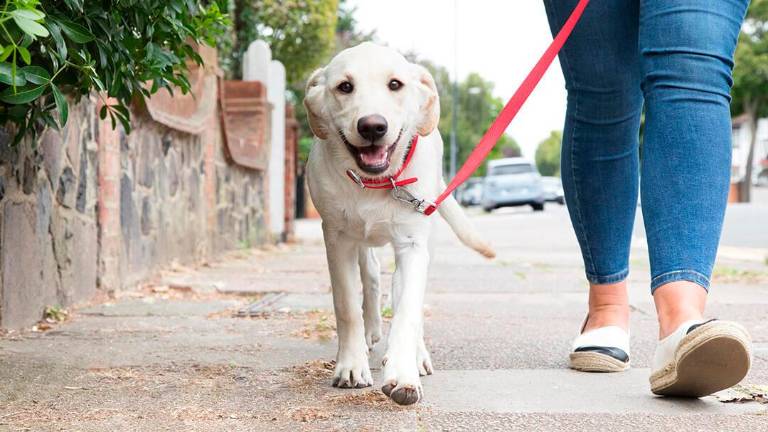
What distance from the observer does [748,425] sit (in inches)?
80.7

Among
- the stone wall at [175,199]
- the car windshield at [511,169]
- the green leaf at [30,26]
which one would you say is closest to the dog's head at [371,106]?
the green leaf at [30,26]

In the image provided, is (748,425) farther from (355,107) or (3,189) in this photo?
(3,189)

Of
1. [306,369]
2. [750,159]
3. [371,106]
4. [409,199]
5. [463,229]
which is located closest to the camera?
[371,106]

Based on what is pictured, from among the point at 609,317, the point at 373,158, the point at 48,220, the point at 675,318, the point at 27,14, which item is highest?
the point at 27,14

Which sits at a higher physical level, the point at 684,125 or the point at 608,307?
the point at 684,125

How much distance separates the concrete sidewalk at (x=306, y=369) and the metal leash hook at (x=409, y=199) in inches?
20.0

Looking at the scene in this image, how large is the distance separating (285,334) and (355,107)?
4.35ft

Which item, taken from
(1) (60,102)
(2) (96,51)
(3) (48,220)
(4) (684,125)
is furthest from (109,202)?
(4) (684,125)

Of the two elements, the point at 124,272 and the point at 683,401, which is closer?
the point at 683,401

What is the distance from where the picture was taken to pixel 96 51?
2.73 meters

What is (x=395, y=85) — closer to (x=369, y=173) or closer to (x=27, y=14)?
(x=369, y=173)

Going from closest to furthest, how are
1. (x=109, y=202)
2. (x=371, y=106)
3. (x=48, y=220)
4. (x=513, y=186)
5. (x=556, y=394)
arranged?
(x=556, y=394)
(x=371, y=106)
(x=48, y=220)
(x=109, y=202)
(x=513, y=186)

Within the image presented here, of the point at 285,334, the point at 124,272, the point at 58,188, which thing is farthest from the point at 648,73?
the point at 124,272

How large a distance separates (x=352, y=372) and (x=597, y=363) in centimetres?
75
